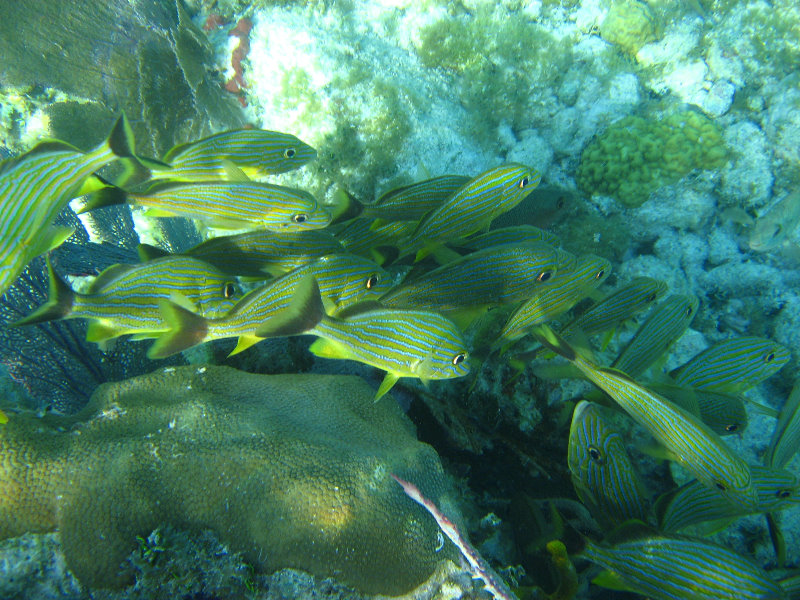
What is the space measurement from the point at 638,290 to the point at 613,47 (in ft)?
19.8

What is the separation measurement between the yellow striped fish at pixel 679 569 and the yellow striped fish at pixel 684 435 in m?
0.36

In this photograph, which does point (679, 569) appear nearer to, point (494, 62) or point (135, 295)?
point (135, 295)

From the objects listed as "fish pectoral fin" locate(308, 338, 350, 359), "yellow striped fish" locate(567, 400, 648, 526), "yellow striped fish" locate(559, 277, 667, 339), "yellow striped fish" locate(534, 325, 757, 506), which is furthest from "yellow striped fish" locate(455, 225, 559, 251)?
"fish pectoral fin" locate(308, 338, 350, 359)

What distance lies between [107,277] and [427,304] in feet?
6.38

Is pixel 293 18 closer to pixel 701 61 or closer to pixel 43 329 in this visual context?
pixel 43 329

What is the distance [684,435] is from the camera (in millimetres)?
2195

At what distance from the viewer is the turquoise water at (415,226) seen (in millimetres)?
2068

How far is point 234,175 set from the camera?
272cm

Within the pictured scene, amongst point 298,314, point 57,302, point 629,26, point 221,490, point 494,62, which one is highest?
point 629,26

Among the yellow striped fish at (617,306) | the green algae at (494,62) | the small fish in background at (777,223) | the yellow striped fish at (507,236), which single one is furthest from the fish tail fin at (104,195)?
the small fish in background at (777,223)

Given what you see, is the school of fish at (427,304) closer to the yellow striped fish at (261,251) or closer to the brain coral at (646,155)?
the yellow striped fish at (261,251)

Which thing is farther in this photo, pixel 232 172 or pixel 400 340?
pixel 232 172

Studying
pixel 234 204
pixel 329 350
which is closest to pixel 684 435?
pixel 329 350

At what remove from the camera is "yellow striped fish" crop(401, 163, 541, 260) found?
2795 mm
